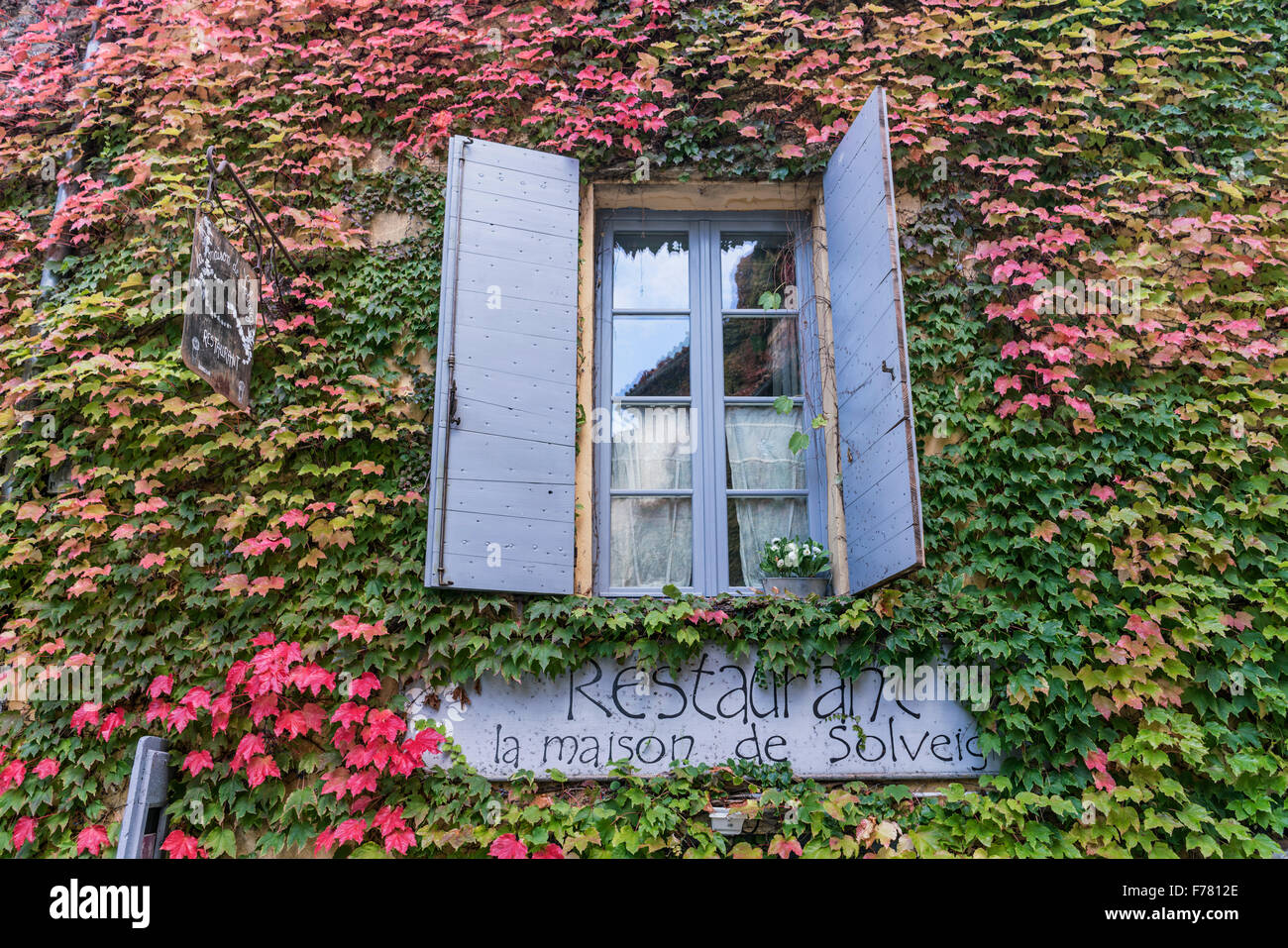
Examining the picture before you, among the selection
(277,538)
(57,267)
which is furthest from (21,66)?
(277,538)

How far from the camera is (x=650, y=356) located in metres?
4.09

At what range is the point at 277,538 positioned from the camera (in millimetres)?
3545

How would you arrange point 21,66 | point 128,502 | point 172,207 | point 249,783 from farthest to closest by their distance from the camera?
point 21,66 → point 172,207 → point 128,502 → point 249,783

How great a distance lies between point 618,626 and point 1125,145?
3.37 metres

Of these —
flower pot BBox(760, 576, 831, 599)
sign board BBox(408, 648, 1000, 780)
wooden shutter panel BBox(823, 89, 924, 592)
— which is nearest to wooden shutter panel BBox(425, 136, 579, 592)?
sign board BBox(408, 648, 1000, 780)

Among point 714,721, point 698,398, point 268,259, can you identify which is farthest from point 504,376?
point 714,721

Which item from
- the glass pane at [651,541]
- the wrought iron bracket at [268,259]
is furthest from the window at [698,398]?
the wrought iron bracket at [268,259]

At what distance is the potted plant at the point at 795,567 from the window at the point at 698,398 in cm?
12

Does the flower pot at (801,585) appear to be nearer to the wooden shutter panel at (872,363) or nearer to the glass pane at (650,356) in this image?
the wooden shutter panel at (872,363)

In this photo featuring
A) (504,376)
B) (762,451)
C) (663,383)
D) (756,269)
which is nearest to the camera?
(504,376)

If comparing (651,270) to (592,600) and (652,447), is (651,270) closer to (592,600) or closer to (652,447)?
(652,447)

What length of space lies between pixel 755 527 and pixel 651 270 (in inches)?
54.0

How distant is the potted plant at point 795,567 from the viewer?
12.0ft

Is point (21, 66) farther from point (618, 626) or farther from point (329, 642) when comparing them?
point (618, 626)
